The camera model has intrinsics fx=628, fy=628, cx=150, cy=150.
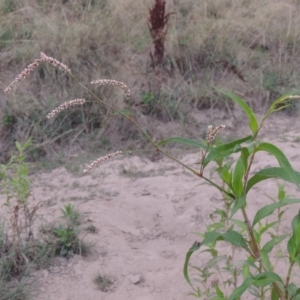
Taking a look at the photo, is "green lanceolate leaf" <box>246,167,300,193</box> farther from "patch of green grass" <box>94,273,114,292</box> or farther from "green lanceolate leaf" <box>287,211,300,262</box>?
"patch of green grass" <box>94,273,114,292</box>

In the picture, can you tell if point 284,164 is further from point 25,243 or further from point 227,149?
point 25,243

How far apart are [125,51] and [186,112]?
3.62 feet

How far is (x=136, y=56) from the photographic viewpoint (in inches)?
246

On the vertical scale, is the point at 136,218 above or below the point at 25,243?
below

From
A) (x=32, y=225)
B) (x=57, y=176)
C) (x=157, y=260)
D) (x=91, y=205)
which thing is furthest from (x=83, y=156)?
(x=157, y=260)

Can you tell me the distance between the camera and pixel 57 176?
472 cm

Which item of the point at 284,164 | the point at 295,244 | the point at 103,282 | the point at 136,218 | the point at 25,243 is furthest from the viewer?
the point at 136,218

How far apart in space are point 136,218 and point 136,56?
2.68m

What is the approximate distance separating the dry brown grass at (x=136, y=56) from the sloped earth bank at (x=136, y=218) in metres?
0.68

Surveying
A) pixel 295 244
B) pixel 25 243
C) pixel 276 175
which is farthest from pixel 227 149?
pixel 25 243

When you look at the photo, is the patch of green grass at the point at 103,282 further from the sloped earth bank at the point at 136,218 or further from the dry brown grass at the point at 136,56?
the dry brown grass at the point at 136,56

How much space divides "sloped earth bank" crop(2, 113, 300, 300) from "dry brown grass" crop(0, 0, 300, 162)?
26.8 inches

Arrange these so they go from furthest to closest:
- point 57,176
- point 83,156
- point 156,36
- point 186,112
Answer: point 156,36 < point 186,112 < point 83,156 < point 57,176

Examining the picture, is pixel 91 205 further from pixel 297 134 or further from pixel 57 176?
pixel 297 134
